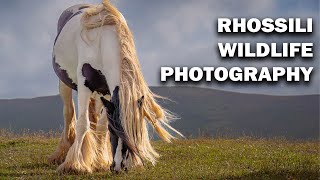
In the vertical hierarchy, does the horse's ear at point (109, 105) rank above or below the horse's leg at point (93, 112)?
above

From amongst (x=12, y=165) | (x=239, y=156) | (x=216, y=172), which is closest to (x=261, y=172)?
(x=216, y=172)

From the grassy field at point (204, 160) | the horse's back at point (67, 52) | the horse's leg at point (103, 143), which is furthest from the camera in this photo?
the horse's back at point (67, 52)

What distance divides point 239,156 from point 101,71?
524cm

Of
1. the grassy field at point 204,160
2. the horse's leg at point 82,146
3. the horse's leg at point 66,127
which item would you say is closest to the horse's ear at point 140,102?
the grassy field at point 204,160

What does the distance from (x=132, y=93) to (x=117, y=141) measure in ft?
3.06

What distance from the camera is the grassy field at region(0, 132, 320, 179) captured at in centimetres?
1012

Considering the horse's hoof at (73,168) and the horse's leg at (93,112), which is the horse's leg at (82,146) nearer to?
the horse's hoof at (73,168)

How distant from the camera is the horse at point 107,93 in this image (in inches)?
366

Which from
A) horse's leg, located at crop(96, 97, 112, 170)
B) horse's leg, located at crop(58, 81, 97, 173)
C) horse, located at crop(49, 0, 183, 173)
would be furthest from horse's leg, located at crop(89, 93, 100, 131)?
horse's leg, located at crop(58, 81, 97, 173)

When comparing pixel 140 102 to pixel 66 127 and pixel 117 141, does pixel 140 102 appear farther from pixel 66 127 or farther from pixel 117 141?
pixel 66 127

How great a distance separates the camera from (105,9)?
10.9m

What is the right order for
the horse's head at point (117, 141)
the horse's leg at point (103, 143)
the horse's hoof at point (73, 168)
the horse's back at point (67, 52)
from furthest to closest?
the horse's back at point (67, 52) < the horse's leg at point (103, 143) < the horse's hoof at point (73, 168) < the horse's head at point (117, 141)

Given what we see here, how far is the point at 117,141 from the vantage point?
939cm

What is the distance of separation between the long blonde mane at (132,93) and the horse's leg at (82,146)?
1129mm
